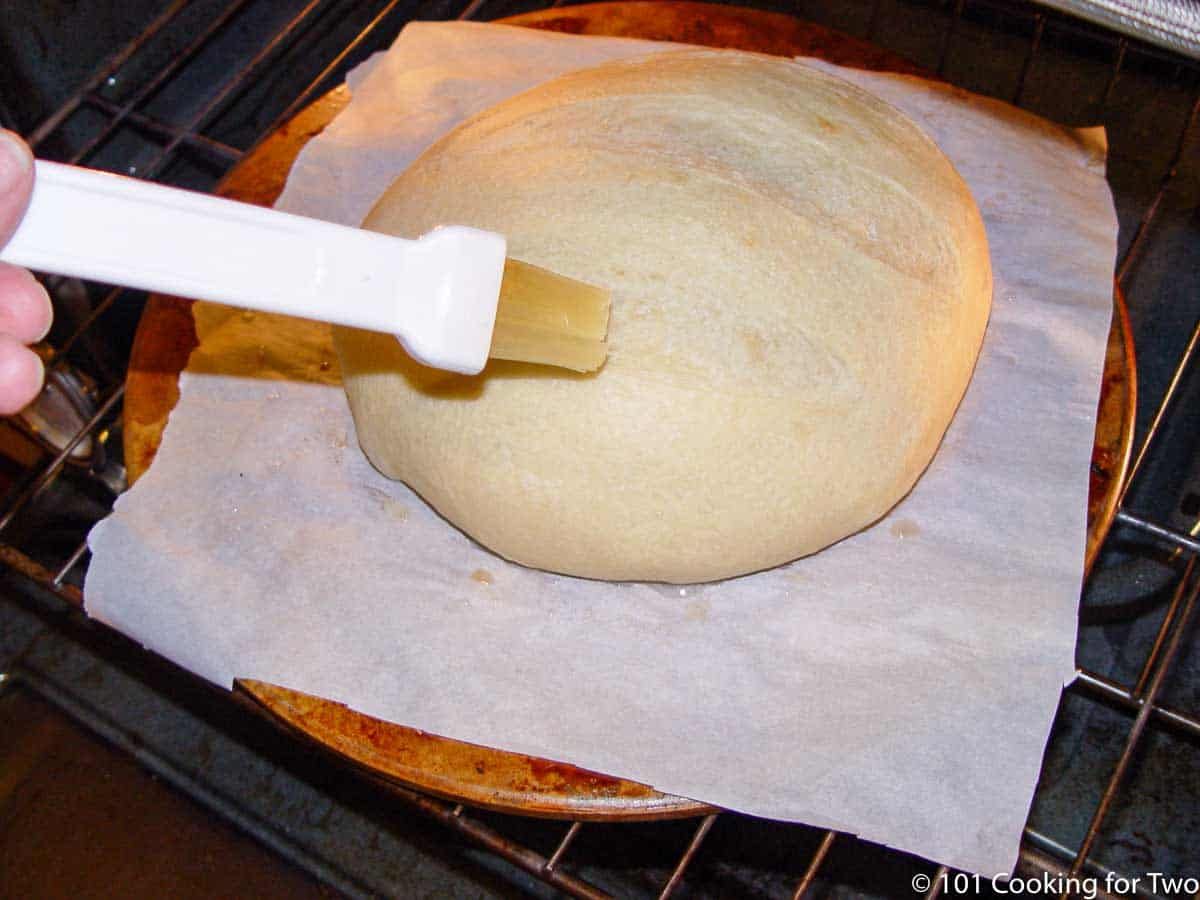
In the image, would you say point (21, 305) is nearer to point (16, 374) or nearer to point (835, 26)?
point (16, 374)

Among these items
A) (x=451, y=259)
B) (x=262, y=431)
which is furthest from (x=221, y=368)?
(x=451, y=259)

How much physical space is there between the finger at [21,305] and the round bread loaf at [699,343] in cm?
26

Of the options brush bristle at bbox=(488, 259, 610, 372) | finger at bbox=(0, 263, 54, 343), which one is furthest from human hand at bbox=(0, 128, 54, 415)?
brush bristle at bbox=(488, 259, 610, 372)

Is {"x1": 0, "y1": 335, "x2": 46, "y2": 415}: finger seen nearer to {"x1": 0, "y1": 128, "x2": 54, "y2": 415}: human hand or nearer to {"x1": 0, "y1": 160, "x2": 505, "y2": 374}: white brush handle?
{"x1": 0, "y1": 128, "x2": 54, "y2": 415}: human hand

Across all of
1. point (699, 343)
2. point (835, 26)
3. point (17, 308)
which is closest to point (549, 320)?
point (699, 343)

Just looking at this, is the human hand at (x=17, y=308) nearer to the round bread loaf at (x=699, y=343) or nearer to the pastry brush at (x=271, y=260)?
the pastry brush at (x=271, y=260)

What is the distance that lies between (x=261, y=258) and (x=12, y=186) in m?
0.10

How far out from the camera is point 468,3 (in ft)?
4.77

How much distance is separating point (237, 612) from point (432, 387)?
253 millimetres

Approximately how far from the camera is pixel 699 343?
30.0 inches

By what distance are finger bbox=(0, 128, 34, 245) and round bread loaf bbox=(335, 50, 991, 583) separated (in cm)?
40

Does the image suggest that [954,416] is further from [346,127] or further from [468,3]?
[468,3]

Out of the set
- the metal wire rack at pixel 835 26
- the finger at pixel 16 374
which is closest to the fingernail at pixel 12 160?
the finger at pixel 16 374

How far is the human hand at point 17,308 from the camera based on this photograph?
42cm
